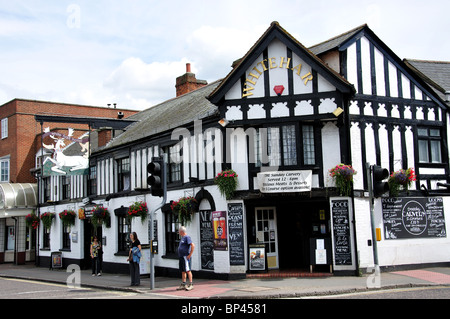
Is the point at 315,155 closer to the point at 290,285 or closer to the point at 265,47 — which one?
the point at 265,47

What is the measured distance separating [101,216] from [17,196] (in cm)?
1003

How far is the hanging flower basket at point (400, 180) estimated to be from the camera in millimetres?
16609

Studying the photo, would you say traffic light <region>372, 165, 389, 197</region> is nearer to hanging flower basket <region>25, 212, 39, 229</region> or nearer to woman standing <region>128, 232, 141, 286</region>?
woman standing <region>128, 232, 141, 286</region>

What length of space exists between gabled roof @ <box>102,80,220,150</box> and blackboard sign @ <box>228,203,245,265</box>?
3453 millimetres

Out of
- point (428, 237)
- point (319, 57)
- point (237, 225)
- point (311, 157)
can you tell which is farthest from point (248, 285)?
point (319, 57)

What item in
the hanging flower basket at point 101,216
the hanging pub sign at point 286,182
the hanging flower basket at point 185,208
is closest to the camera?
the hanging pub sign at point 286,182

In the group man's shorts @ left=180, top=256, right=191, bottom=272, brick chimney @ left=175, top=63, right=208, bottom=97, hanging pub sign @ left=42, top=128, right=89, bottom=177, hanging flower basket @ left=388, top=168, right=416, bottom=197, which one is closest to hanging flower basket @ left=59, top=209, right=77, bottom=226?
hanging pub sign @ left=42, top=128, right=89, bottom=177

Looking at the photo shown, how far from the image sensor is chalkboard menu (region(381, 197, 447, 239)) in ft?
55.4

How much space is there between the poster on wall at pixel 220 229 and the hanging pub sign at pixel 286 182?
1.90 metres

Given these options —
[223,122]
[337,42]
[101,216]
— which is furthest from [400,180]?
[101,216]

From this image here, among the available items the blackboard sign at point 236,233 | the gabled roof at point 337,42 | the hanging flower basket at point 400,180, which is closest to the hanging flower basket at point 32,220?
the blackboard sign at point 236,233

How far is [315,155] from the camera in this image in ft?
53.2

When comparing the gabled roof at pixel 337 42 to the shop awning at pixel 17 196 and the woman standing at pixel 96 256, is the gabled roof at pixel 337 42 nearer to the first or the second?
the woman standing at pixel 96 256

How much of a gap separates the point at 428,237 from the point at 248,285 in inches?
277
